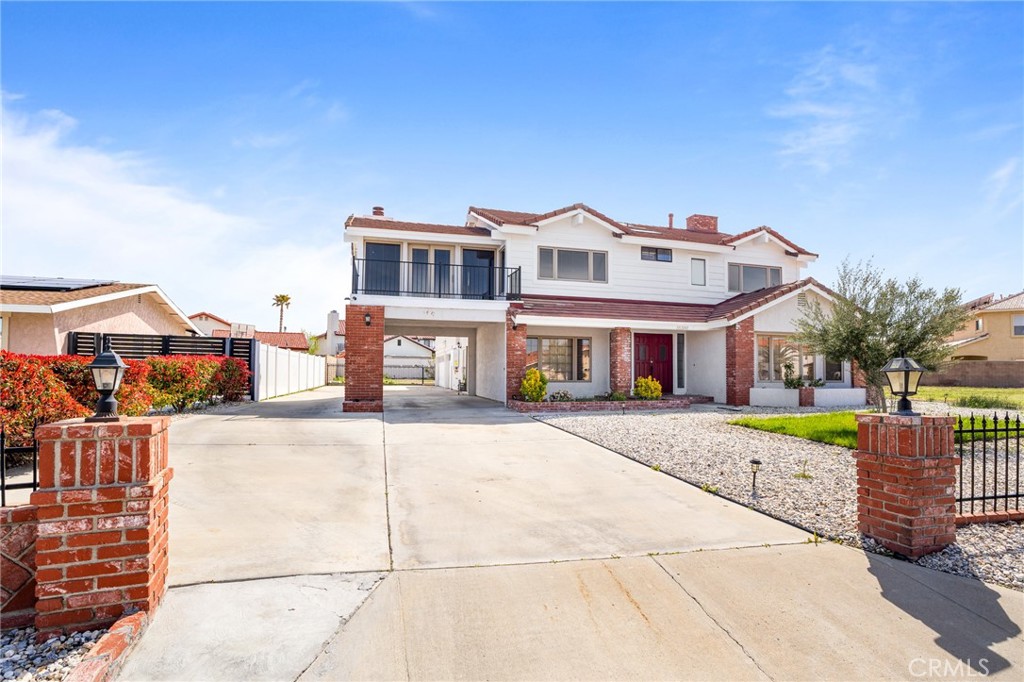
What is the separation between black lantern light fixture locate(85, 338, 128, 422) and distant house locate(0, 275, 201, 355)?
13.9 metres

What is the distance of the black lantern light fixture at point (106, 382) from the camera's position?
2861 mm

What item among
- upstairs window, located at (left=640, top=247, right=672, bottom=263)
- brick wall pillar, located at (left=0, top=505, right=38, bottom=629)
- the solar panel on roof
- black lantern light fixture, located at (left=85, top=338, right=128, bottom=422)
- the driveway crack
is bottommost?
the driveway crack

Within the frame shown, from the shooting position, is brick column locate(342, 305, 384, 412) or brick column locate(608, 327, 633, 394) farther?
brick column locate(608, 327, 633, 394)

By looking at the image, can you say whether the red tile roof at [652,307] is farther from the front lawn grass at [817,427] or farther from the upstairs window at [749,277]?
the front lawn grass at [817,427]

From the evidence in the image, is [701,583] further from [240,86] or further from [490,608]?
[240,86]

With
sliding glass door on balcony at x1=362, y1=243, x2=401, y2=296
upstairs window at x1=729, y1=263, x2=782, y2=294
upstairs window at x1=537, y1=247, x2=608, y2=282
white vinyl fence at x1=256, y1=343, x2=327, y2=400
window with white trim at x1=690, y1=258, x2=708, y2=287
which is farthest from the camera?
upstairs window at x1=729, y1=263, x2=782, y2=294

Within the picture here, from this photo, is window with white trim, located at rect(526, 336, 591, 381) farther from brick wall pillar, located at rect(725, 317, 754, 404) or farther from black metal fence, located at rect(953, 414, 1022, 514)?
black metal fence, located at rect(953, 414, 1022, 514)

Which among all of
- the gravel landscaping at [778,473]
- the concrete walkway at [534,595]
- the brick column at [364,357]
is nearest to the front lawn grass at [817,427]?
the gravel landscaping at [778,473]

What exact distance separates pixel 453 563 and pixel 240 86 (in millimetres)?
8989

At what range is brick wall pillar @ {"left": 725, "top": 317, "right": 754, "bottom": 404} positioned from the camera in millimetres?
15984

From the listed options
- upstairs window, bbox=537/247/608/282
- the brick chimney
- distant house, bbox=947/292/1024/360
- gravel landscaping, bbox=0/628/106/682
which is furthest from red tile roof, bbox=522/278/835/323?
distant house, bbox=947/292/1024/360

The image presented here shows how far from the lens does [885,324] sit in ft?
37.7

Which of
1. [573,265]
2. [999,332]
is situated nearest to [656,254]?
[573,265]

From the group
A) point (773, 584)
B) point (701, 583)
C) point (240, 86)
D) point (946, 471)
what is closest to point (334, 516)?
point (701, 583)
